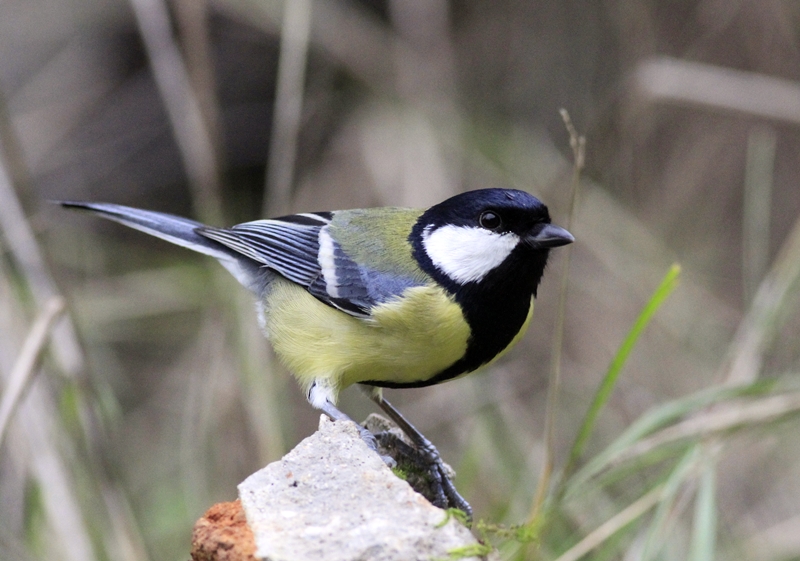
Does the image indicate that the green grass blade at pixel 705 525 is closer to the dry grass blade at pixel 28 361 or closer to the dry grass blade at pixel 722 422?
the dry grass blade at pixel 722 422

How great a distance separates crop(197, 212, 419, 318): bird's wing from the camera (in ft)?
8.42

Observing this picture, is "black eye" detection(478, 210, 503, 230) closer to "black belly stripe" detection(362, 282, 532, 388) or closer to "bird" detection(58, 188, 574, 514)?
"bird" detection(58, 188, 574, 514)

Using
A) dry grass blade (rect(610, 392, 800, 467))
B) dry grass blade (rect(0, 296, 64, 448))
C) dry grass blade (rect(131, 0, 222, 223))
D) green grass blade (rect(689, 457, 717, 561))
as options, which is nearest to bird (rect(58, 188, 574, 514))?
dry grass blade (rect(610, 392, 800, 467))

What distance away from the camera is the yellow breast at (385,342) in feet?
7.93

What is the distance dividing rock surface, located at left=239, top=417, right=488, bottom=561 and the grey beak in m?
0.89

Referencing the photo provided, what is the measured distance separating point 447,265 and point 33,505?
1523mm

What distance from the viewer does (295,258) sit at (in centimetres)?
288

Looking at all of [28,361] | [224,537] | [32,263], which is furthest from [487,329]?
[32,263]

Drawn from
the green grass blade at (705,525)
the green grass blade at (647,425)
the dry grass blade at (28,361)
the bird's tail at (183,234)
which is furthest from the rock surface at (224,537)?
the bird's tail at (183,234)

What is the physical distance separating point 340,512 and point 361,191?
350cm

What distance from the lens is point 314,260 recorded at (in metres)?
2.83

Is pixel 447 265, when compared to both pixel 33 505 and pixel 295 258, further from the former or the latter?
pixel 33 505

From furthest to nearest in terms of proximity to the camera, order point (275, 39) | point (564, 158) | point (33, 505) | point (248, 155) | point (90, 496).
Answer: point (248, 155)
point (275, 39)
point (564, 158)
point (90, 496)
point (33, 505)

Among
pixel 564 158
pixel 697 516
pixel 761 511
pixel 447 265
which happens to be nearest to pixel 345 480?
pixel 697 516
